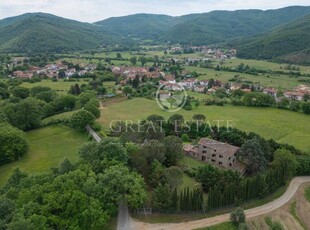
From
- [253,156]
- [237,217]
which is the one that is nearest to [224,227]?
[237,217]

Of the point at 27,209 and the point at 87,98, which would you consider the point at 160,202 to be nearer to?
the point at 27,209

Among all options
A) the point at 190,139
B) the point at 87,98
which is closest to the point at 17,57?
the point at 87,98

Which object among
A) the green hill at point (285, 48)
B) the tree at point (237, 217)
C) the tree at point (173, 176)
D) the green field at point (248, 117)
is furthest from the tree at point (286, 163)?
the green hill at point (285, 48)

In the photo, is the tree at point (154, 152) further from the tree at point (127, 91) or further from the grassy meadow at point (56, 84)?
the grassy meadow at point (56, 84)

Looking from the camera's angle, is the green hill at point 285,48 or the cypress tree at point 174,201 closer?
the cypress tree at point 174,201

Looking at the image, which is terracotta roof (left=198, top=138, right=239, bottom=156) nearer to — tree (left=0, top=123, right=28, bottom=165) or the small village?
tree (left=0, top=123, right=28, bottom=165)

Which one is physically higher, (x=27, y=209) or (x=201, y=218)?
(x=27, y=209)
